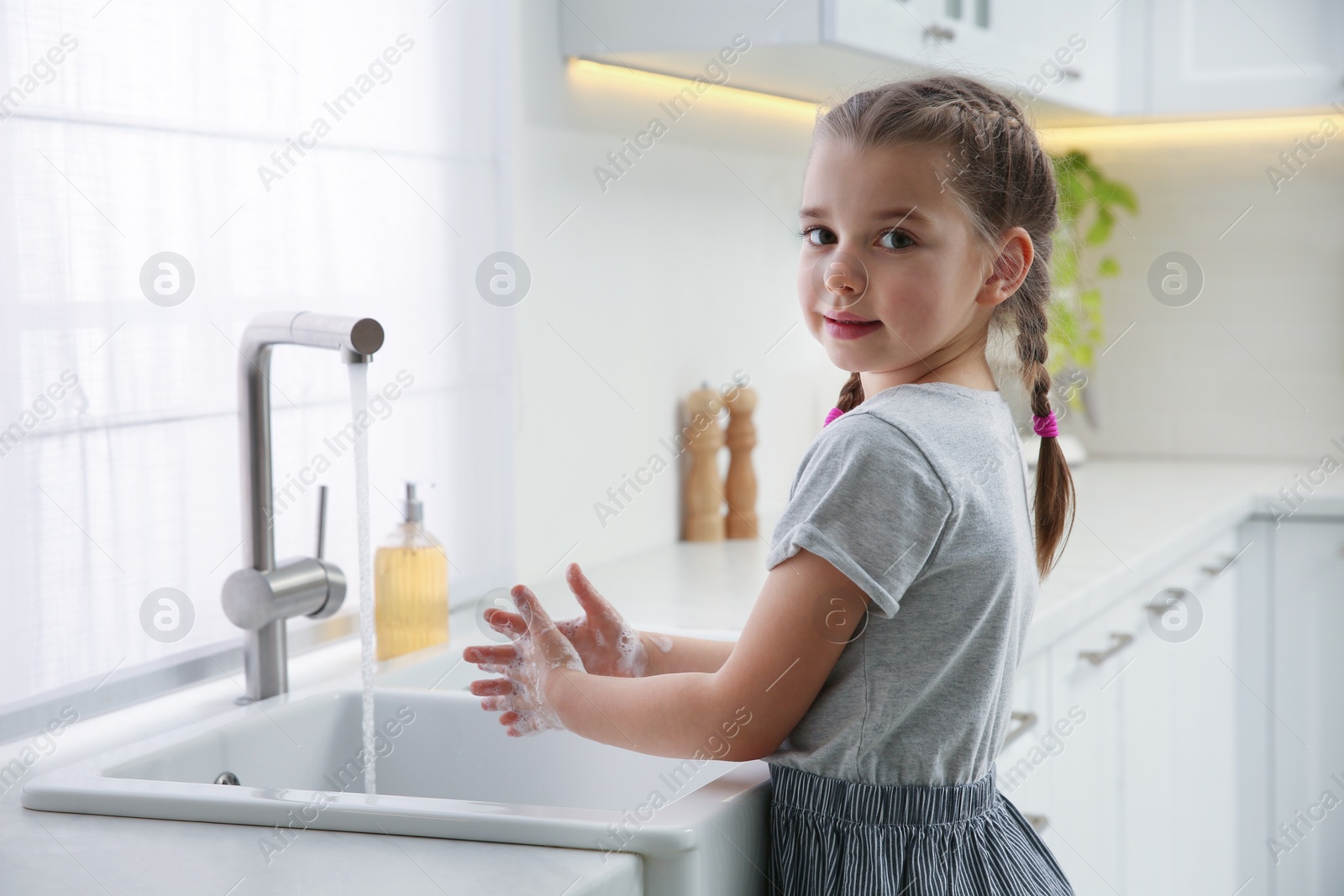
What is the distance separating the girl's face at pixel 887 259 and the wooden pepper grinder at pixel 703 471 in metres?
1.11

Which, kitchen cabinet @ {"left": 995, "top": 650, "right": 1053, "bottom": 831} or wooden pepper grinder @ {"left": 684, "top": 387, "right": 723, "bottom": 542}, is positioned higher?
wooden pepper grinder @ {"left": 684, "top": 387, "right": 723, "bottom": 542}

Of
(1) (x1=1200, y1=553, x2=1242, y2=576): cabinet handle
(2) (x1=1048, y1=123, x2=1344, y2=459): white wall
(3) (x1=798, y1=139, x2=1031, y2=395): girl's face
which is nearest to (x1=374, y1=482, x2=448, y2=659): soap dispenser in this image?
(3) (x1=798, y1=139, x2=1031, y2=395): girl's face

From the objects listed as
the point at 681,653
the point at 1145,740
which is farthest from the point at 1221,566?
the point at 681,653

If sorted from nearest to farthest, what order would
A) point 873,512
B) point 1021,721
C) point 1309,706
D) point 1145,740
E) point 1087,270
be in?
point 873,512 < point 1021,721 < point 1145,740 < point 1309,706 < point 1087,270

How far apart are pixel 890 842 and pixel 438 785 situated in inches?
18.2

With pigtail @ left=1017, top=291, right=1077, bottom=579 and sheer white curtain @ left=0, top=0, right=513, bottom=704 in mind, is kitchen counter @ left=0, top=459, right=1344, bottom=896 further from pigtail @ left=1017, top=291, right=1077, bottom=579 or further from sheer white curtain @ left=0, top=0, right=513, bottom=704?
pigtail @ left=1017, top=291, right=1077, bottom=579

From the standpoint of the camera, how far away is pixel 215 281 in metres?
1.24

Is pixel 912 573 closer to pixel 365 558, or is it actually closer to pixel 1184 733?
pixel 365 558

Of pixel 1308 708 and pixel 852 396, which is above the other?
pixel 852 396

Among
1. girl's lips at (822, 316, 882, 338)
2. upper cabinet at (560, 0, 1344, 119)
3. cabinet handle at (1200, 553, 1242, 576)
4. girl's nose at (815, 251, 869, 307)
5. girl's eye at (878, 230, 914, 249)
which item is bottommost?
cabinet handle at (1200, 553, 1242, 576)

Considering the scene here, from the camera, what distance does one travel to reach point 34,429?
3.53 feet

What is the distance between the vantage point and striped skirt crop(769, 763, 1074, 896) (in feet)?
2.71

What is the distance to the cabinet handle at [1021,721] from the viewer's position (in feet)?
4.85

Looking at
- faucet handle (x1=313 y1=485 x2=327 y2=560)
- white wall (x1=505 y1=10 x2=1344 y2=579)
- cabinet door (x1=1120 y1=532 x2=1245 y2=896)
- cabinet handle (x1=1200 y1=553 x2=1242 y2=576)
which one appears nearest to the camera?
faucet handle (x1=313 y1=485 x2=327 y2=560)
